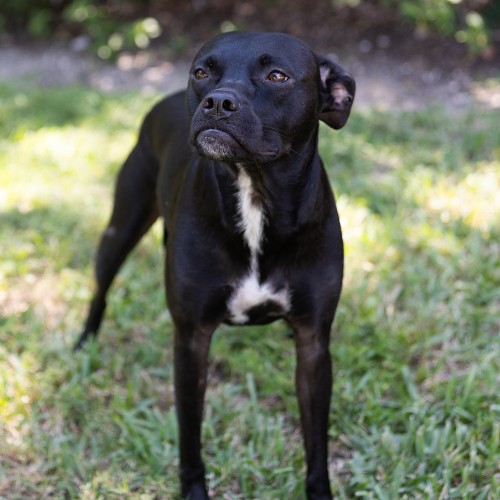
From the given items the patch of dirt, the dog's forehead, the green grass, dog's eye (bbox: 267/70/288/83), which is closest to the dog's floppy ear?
the dog's forehead

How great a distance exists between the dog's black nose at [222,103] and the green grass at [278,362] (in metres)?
1.47

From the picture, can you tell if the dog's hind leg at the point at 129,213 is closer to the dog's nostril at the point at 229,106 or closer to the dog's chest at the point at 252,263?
the dog's chest at the point at 252,263

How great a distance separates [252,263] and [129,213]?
3.80ft

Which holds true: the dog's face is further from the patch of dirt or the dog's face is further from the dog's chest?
the patch of dirt

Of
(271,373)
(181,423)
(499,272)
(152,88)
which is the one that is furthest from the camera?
(152,88)

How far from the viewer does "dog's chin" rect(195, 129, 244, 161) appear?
2318 mm

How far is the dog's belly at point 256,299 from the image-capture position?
2.65m

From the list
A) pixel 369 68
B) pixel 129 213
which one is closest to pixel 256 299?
pixel 129 213

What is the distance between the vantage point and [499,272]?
4.11 m

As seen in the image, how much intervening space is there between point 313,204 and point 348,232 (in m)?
1.93

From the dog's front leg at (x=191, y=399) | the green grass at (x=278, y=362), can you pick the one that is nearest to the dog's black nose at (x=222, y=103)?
the dog's front leg at (x=191, y=399)

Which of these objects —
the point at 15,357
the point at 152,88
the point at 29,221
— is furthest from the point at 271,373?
the point at 152,88

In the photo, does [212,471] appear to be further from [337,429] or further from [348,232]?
[348,232]

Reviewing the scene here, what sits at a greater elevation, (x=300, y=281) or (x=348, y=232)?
(x=300, y=281)
